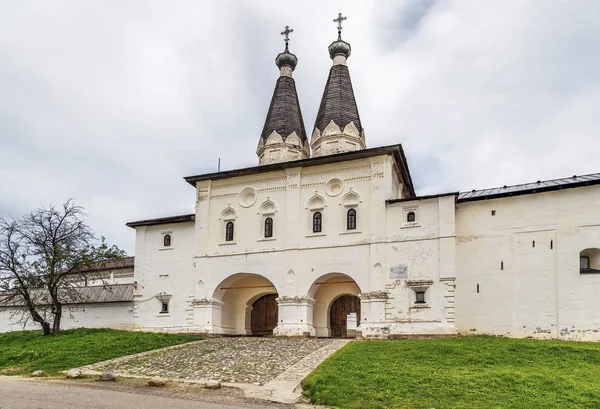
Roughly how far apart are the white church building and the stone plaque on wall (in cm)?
4

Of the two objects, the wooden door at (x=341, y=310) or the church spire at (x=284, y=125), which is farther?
the church spire at (x=284, y=125)

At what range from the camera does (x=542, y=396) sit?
36.9 feet

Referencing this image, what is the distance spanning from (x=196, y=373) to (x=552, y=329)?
11991 millimetres

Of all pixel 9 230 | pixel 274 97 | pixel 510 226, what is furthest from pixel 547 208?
pixel 9 230

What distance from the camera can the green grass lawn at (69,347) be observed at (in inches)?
651

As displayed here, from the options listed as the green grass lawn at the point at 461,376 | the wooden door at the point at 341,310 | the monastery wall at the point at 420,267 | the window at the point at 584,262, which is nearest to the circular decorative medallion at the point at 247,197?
the wooden door at the point at 341,310

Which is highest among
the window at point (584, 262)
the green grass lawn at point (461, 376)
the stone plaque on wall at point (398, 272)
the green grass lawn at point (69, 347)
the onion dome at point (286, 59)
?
the onion dome at point (286, 59)

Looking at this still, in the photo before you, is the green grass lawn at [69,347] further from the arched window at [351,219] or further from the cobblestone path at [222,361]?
the arched window at [351,219]

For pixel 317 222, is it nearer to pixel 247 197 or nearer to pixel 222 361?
pixel 247 197

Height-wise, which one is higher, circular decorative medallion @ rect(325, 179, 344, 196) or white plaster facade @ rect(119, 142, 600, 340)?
circular decorative medallion @ rect(325, 179, 344, 196)

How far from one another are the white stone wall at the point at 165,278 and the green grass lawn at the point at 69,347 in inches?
78.9

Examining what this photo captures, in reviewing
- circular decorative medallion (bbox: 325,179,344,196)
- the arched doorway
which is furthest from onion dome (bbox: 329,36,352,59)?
the arched doorway

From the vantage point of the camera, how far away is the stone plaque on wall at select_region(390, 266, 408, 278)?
2148 cm

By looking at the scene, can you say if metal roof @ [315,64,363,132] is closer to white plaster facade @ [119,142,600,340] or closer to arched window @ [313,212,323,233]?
white plaster facade @ [119,142,600,340]
